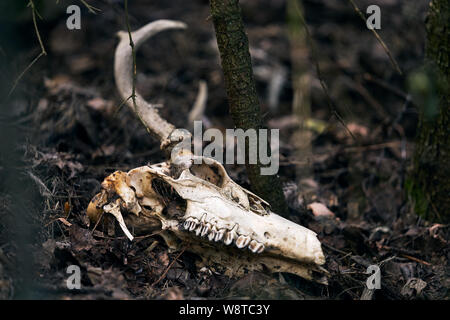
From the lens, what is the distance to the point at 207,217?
9.77ft

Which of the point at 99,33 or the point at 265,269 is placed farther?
the point at 99,33

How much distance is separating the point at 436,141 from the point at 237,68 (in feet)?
6.25

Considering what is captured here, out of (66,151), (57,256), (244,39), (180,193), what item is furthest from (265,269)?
(66,151)

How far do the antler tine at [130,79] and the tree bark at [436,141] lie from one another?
2059 mm

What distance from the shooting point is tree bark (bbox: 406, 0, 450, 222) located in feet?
12.6

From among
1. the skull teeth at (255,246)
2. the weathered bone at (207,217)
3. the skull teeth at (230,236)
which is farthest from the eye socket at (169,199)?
the skull teeth at (255,246)

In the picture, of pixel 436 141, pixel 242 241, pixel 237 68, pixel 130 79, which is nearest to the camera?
pixel 242 241

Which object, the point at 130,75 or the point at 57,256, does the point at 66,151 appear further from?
the point at 57,256

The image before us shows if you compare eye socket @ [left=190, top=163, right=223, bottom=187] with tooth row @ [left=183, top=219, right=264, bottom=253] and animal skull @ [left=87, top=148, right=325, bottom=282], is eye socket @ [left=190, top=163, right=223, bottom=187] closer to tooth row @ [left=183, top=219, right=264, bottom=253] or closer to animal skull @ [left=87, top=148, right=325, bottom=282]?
animal skull @ [left=87, top=148, right=325, bottom=282]

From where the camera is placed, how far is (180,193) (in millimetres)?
3102

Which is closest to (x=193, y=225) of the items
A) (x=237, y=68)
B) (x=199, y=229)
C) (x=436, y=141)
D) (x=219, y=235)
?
(x=199, y=229)

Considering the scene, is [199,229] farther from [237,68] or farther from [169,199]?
[237,68]

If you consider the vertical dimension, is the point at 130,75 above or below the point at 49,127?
above
